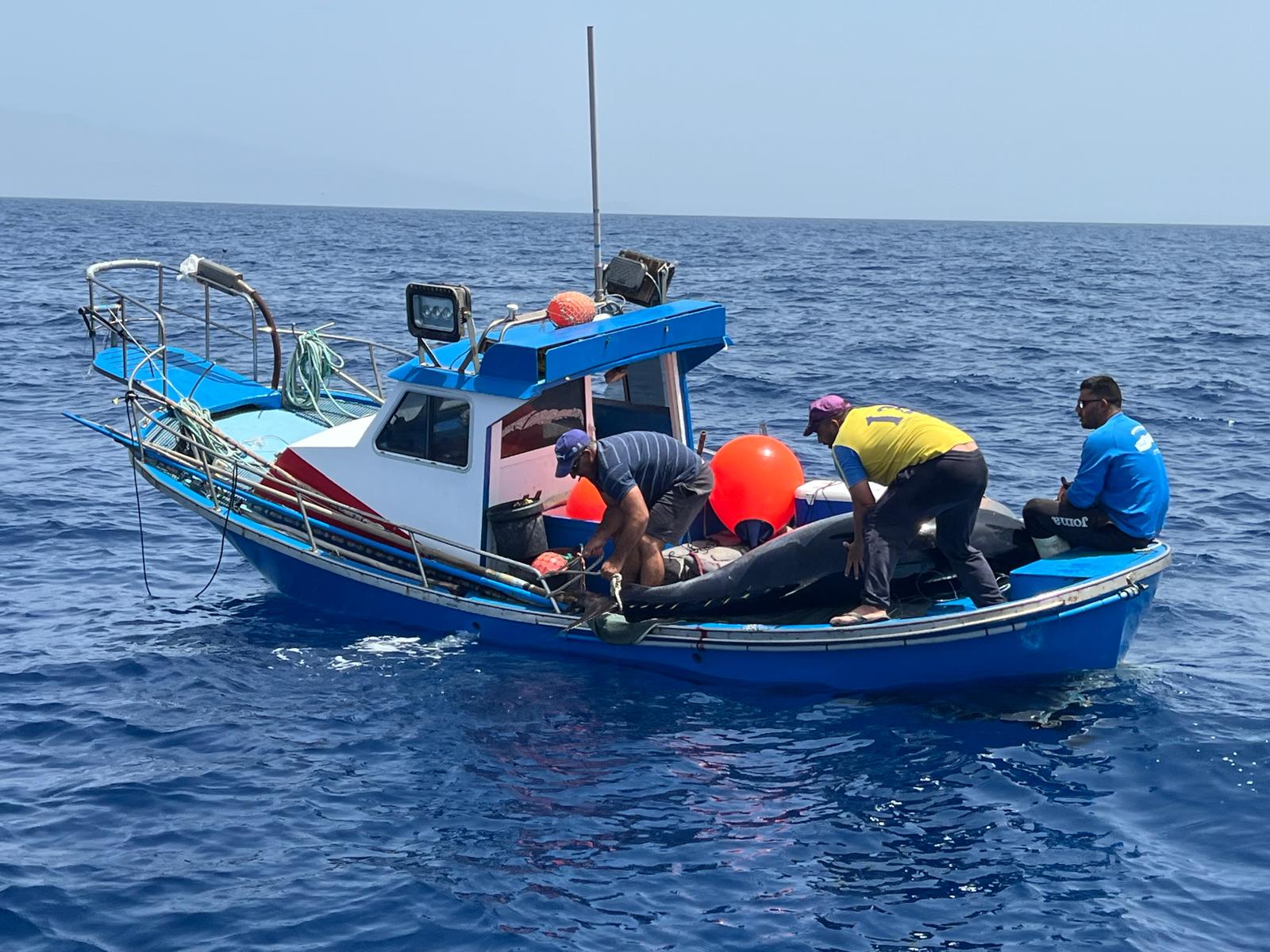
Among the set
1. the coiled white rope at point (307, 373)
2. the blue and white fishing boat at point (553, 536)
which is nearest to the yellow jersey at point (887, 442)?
the blue and white fishing boat at point (553, 536)

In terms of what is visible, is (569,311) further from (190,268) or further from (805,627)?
(190,268)

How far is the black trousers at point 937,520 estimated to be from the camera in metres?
8.97

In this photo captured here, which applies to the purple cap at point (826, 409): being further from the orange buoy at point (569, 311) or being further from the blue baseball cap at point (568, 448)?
the orange buoy at point (569, 311)

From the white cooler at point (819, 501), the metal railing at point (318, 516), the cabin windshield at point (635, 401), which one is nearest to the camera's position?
the metal railing at point (318, 516)

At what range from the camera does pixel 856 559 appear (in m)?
9.43

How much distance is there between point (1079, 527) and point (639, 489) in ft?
10.5

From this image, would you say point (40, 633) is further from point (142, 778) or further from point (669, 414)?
point (669, 414)

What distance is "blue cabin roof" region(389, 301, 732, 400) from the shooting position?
10180mm

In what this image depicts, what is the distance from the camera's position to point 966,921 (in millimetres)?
→ 6969

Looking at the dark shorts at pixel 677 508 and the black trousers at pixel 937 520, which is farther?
the dark shorts at pixel 677 508

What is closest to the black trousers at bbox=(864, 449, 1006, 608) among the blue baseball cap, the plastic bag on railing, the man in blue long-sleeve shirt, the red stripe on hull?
the man in blue long-sleeve shirt

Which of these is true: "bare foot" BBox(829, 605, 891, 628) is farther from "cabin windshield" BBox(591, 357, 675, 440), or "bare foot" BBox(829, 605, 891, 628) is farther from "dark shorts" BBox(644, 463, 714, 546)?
"cabin windshield" BBox(591, 357, 675, 440)

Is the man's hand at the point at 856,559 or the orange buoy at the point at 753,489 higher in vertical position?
the orange buoy at the point at 753,489

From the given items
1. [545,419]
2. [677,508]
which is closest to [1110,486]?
[677,508]
